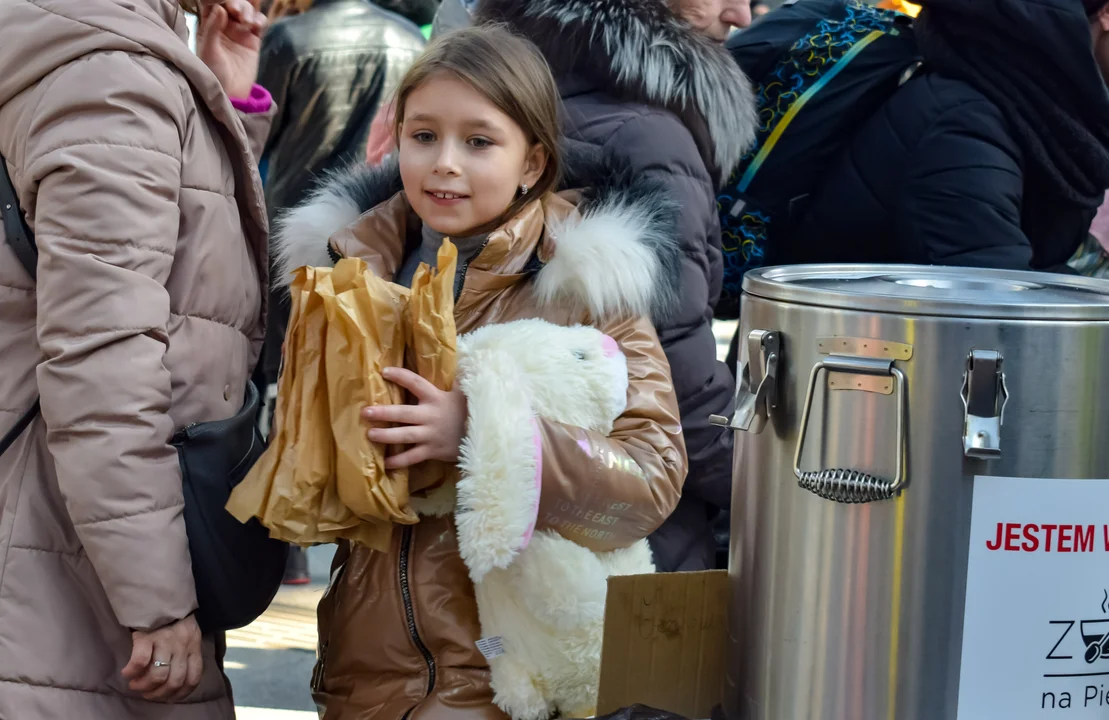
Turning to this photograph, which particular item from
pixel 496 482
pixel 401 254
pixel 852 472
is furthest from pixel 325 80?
pixel 852 472

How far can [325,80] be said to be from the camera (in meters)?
4.23

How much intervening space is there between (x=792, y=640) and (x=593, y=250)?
2.31ft

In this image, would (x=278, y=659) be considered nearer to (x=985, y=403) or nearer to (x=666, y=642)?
(x=666, y=642)

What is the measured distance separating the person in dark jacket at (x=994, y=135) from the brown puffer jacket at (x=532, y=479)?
0.82 metres

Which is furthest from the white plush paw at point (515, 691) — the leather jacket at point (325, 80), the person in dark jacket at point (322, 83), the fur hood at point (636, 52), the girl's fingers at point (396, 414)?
the leather jacket at point (325, 80)

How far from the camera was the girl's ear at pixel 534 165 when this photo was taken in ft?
6.56

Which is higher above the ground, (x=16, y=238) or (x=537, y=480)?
(x=16, y=238)

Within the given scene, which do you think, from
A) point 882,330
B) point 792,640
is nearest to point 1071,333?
point 882,330

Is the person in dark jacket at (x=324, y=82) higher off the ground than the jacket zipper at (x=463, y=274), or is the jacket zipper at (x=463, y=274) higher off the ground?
the person in dark jacket at (x=324, y=82)

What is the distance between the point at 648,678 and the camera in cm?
164

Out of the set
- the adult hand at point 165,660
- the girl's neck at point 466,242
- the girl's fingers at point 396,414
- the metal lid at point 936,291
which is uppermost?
the metal lid at point 936,291

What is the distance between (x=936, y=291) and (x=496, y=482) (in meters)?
0.63

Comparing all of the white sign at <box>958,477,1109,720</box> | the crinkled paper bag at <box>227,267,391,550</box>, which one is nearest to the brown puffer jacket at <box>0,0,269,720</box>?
the crinkled paper bag at <box>227,267,391,550</box>

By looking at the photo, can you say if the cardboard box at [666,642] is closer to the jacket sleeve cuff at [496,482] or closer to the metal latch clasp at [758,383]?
the jacket sleeve cuff at [496,482]
